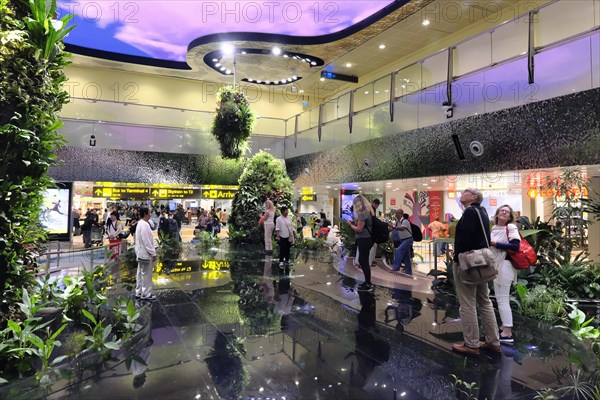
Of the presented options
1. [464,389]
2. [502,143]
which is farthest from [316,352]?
[502,143]

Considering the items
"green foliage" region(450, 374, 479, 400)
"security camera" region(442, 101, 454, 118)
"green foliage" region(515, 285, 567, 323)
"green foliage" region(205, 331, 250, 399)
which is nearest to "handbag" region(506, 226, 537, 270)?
"green foliage" region(515, 285, 567, 323)

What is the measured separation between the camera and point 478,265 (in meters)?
3.44

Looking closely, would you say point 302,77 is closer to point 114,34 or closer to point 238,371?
point 114,34

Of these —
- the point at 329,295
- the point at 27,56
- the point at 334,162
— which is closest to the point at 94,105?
the point at 334,162

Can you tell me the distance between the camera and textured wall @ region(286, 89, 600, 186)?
5.77m

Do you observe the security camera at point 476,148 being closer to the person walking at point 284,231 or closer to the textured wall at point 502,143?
the textured wall at point 502,143

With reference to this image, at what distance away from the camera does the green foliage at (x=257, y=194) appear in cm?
1297

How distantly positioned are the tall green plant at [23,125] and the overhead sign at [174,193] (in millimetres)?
10966

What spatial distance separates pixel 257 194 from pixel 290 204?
4.06 ft

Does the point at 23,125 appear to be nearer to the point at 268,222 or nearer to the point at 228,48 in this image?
the point at 268,222

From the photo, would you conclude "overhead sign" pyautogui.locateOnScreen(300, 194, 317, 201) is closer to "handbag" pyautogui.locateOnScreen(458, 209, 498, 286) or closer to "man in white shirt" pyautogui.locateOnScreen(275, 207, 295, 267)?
"man in white shirt" pyautogui.locateOnScreen(275, 207, 295, 267)

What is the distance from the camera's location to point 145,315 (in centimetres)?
437

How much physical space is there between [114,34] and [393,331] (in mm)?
15966

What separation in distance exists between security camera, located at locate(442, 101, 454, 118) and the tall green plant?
698cm
